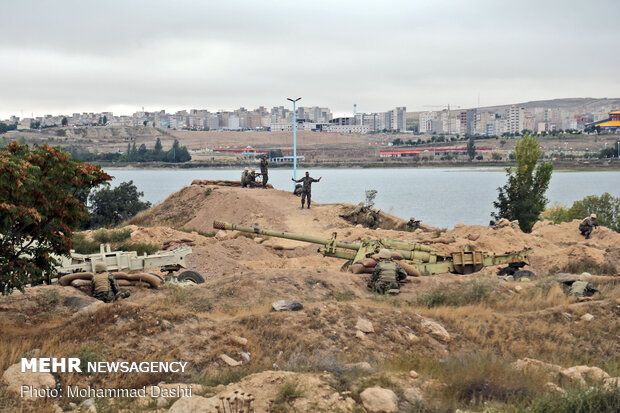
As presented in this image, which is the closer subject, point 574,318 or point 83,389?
point 83,389

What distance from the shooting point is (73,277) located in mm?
14219

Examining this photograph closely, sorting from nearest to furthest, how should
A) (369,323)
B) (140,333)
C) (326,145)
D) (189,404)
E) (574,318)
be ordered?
(189,404)
(140,333)
(369,323)
(574,318)
(326,145)

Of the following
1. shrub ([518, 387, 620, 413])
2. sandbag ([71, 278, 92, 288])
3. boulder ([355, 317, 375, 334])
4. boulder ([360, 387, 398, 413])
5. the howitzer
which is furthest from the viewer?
the howitzer

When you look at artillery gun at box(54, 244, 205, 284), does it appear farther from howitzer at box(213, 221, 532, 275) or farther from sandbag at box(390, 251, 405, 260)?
sandbag at box(390, 251, 405, 260)

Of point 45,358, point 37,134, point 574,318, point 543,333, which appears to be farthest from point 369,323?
point 37,134

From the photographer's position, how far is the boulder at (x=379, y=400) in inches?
288

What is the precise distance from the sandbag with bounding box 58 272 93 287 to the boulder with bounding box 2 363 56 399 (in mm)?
6042

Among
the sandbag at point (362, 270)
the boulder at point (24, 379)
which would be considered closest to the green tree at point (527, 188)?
the sandbag at point (362, 270)

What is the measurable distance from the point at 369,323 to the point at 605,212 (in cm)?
3614

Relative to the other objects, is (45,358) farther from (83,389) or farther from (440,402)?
(440,402)

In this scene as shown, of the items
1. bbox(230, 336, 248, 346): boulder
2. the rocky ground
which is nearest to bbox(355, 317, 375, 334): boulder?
the rocky ground

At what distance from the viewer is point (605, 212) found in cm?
4181

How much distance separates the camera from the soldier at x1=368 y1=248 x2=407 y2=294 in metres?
14.8

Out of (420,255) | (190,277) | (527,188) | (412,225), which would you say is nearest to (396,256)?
(420,255)
